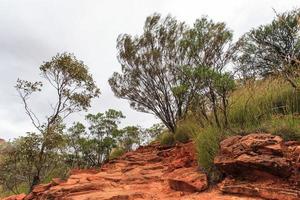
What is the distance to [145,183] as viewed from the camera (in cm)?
654

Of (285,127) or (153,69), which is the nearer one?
(285,127)

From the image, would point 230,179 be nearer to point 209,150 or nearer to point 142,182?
point 209,150

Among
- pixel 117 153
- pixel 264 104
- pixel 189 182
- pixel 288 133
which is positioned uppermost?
pixel 264 104

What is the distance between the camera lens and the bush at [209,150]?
5.23 meters

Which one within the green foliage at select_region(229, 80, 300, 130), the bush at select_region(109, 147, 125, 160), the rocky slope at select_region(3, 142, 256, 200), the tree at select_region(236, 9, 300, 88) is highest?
the tree at select_region(236, 9, 300, 88)

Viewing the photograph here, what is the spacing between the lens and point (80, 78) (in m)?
12.9

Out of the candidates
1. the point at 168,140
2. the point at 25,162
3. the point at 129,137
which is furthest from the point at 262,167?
the point at 129,137

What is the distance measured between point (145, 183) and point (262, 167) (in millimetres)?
2732

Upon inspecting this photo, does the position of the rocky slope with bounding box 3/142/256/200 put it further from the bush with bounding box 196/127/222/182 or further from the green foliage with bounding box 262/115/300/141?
the green foliage with bounding box 262/115/300/141

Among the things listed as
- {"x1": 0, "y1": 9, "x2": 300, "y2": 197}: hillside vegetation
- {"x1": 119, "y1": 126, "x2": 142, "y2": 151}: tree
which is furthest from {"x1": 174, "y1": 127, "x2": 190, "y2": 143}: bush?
{"x1": 119, "y1": 126, "x2": 142, "y2": 151}: tree

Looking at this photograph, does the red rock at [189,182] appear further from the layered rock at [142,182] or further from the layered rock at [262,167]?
the layered rock at [262,167]

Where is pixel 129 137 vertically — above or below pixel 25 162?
above

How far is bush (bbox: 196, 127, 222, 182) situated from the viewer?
5.23 m

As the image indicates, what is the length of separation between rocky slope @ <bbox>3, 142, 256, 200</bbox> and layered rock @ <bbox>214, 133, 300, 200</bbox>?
0.25m
